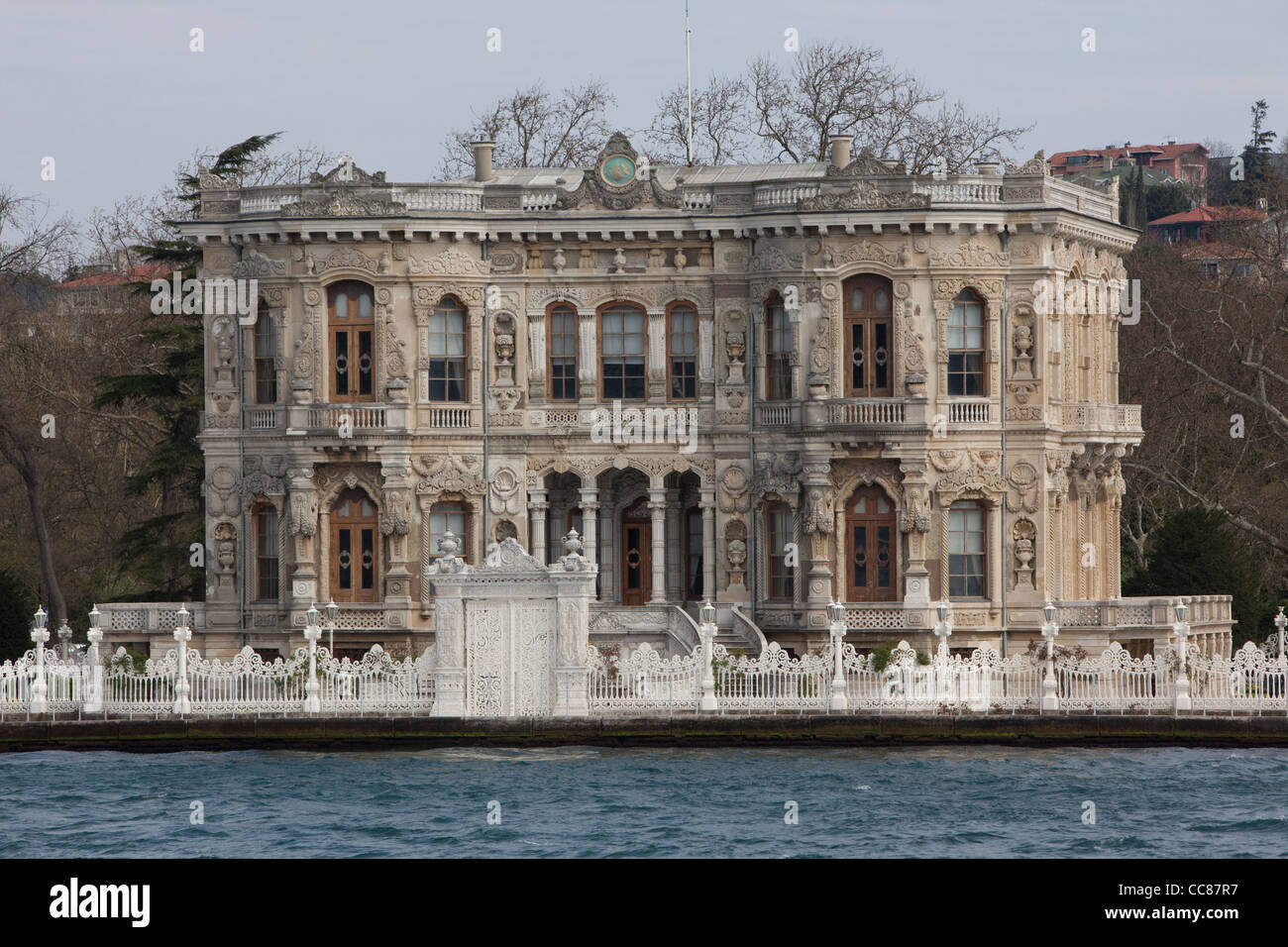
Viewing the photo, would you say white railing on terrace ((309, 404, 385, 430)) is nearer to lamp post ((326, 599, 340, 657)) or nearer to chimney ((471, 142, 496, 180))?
lamp post ((326, 599, 340, 657))

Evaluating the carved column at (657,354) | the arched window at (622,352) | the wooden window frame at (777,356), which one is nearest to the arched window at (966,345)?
the wooden window frame at (777,356)

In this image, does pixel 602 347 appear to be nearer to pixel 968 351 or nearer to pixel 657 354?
pixel 657 354

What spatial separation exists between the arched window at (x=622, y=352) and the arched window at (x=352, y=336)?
4.22 meters

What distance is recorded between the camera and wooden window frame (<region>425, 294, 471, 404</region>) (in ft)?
179

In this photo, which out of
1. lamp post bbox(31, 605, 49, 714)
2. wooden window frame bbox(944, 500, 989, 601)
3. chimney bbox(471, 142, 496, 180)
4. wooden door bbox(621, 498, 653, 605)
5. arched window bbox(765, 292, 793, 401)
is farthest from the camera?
chimney bbox(471, 142, 496, 180)

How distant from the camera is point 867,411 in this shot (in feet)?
174

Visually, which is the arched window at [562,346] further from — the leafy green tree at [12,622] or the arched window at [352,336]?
the leafy green tree at [12,622]

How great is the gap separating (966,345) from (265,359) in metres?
12.8

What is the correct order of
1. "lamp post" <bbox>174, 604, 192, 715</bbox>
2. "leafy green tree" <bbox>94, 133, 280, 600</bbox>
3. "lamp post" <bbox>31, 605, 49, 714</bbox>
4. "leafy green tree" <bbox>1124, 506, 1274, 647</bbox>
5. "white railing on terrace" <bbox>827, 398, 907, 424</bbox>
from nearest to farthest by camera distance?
"lamp post" <bbox>174, 604, 192, 715</bbox> < "lamp post" <bbox>31, 605, 49, 714</bbox> < "white railing on terrace" <bbox>827, 398, 907, 424</bbox> < "leafy green tree" <bbox>1124, 506, 1274, 647</bbox> < "leafy green tree" <bbox>94, 133, 280, 600</bbox>

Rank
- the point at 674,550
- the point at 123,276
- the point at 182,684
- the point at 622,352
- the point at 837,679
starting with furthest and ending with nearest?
1. the point at 123,276
2. the point at 674,550
3. the point at 622,352
4. the point at 182,684
5. the point at 837,679

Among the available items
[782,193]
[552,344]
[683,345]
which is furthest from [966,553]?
[552,344]

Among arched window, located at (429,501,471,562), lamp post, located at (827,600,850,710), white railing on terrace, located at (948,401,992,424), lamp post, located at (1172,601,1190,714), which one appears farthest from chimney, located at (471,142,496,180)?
lamp post, located at (1172,601,1190,714)

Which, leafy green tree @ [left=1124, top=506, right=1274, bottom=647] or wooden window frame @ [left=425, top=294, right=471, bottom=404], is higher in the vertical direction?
wooden window frame @ [left=425, top=294, right=471, bottom=404]

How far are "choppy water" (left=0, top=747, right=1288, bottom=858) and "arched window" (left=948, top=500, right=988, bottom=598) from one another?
785 cm
